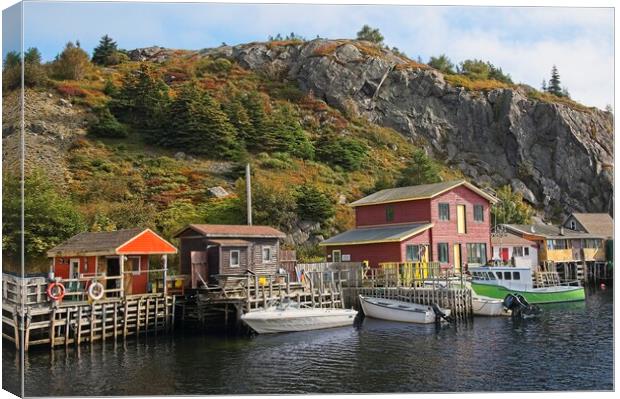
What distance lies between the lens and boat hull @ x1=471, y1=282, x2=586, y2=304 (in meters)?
35.7

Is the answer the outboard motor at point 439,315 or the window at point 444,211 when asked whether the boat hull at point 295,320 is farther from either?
the window at point 444,211

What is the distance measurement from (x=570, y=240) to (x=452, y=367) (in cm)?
3717

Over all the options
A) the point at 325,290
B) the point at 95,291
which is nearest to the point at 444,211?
the point at 325,290

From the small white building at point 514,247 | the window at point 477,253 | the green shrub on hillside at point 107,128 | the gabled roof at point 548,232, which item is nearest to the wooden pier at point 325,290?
the window at point 477,253

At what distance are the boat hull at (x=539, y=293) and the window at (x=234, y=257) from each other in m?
12.3

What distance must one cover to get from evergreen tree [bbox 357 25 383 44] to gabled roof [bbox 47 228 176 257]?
60.2 m

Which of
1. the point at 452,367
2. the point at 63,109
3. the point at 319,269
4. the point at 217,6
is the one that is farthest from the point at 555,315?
the point at 63,109

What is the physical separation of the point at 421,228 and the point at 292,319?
1419 centimetres

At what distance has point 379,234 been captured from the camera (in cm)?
4134

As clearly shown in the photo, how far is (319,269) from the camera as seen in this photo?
36.6 metres

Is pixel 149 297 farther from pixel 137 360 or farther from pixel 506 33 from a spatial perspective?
pixel 506 33

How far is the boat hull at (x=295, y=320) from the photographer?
27650 mm

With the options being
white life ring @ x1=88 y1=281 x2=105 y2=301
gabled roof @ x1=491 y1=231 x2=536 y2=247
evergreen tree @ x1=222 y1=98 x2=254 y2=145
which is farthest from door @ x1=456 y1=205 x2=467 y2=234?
evergreen tree @ x1=222 y1=98 x2=254 y2=145

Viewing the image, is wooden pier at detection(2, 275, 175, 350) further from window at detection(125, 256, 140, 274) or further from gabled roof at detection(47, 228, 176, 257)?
gabled roof at detection(47, 228, 176, 257)
